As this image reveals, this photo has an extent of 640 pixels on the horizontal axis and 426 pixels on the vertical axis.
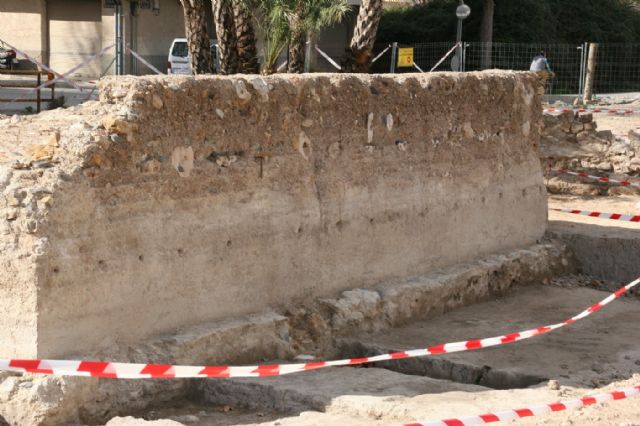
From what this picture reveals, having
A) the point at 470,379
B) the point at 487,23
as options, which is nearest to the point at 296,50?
the point at 470,379

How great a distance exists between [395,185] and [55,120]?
3094 mm

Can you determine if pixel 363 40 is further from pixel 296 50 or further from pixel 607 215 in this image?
pixel 607 215

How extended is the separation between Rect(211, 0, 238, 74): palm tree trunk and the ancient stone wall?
495 centimetres

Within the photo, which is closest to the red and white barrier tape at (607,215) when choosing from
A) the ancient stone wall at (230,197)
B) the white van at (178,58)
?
the ancient stone wall at (230,197)

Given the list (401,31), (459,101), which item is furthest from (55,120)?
(401,31)

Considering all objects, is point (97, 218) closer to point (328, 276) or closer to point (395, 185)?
point (328, 276)

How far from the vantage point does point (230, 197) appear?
801 cm

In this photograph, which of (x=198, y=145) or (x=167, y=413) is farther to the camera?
(x=198, y=145)

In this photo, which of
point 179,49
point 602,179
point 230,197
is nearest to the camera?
point 230,197

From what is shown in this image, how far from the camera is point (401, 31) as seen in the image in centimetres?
3388

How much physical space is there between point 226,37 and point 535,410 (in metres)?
9.10

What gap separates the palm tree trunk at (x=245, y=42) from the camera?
15219mm

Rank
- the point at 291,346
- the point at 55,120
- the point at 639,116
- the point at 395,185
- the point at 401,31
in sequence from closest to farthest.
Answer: the point at 55,120
the point at 291,346
the point at 395,185
the point at 639,116
the point at 401,31

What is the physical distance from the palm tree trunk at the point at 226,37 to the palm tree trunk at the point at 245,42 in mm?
140
